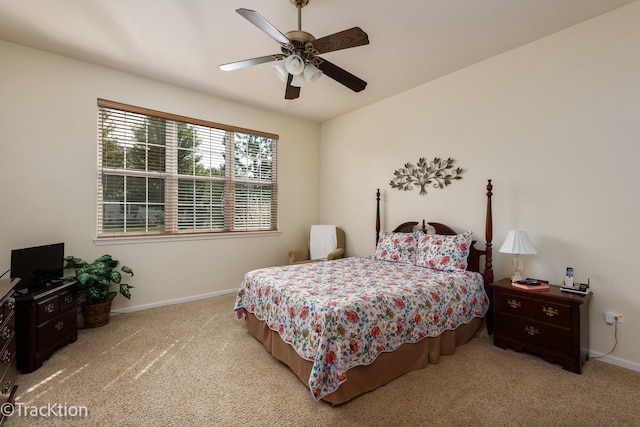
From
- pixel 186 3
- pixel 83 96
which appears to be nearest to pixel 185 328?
pixel 83 96

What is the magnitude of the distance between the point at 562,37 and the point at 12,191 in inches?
214

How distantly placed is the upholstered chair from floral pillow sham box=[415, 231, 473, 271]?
4.42 ft

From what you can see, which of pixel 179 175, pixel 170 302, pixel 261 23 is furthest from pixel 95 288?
pixel 261 23

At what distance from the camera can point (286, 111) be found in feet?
15.7

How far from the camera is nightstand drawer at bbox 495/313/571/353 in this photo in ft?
7.58

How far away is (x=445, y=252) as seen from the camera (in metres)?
3.13

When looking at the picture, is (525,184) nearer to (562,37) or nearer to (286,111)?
(562,37)

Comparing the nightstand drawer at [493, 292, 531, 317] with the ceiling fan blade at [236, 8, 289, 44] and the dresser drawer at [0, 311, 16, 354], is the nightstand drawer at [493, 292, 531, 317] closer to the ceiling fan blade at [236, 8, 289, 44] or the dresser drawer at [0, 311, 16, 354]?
the ceiling fan blade at [236, 8, 289, 44]

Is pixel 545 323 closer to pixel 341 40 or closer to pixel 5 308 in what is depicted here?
pixel 341 40

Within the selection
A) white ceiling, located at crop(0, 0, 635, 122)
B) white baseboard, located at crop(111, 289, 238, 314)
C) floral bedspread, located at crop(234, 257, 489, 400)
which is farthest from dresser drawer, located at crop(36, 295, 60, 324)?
white ceiling, located at crop(0, 0, 635, 122)

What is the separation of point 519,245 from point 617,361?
1155 millimetres

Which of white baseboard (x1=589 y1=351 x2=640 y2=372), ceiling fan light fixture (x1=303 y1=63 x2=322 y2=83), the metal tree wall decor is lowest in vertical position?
white baseboard (x1=589 y1=351 x2=640 y2=372)

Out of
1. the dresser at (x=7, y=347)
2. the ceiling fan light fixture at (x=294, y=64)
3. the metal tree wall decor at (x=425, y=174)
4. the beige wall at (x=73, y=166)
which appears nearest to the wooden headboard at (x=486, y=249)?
the metal tree wall decor at (x=425, y=174)

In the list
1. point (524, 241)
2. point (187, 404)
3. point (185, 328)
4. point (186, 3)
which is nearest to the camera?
point (187, 404)
